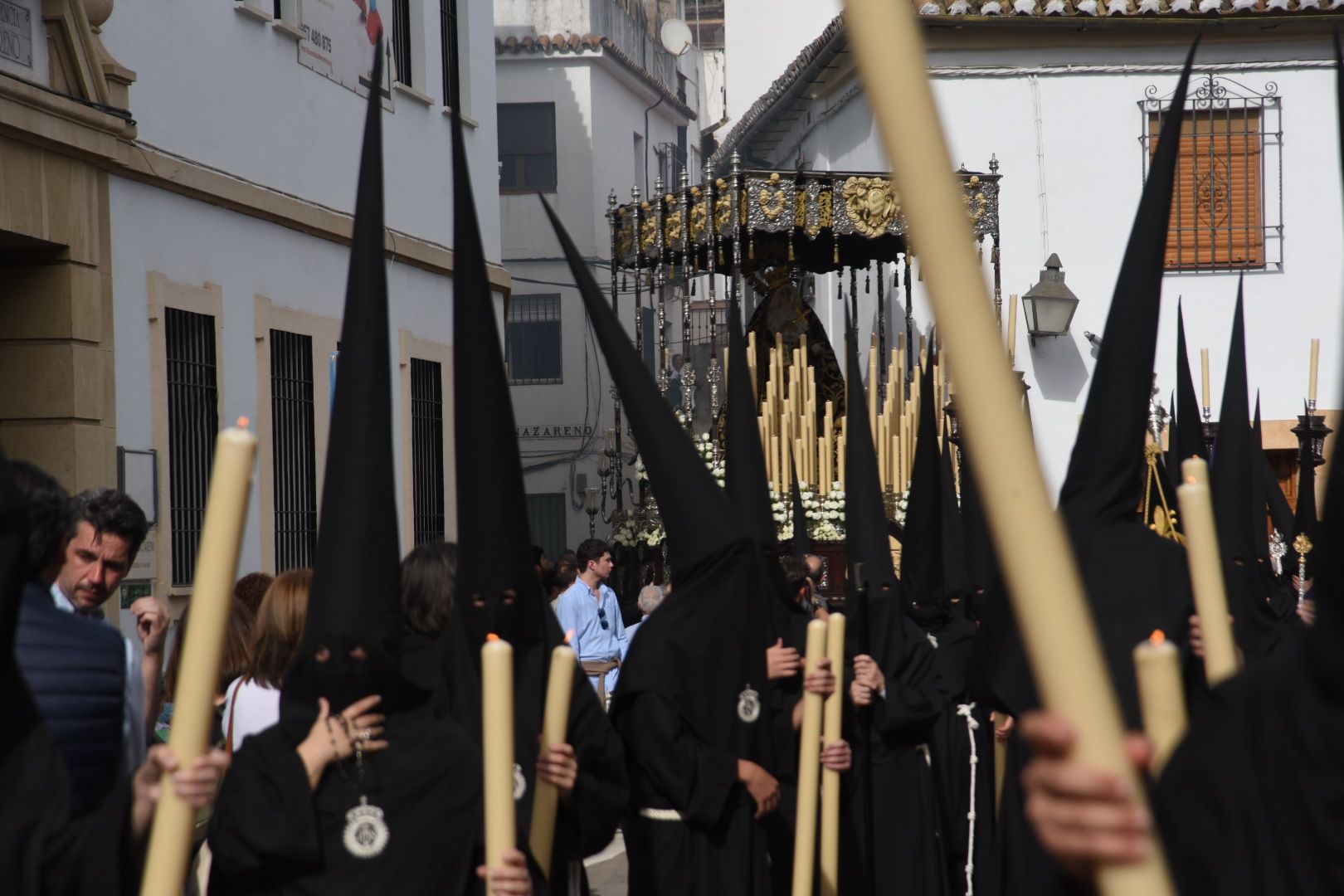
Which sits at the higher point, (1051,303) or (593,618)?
(1051,303)

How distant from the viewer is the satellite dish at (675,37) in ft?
112

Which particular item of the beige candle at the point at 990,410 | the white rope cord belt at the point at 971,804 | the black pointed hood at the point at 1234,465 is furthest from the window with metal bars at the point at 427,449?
the beige candle at the point at 990,410

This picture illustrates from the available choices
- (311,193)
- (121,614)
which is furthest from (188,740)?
(311,193)

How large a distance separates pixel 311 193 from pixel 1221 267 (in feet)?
30.1

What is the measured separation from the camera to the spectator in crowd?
7023 millimetres

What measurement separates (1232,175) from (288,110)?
953 centimetres

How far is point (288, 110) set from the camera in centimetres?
1428

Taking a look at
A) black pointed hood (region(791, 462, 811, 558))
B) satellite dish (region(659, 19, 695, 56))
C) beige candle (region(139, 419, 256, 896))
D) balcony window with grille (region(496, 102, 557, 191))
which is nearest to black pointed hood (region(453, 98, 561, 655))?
beige candle (region(139, 419, 256, 896))

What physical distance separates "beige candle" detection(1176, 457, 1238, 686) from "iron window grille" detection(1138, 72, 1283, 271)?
16.2 m

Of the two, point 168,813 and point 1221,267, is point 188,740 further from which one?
point 1221,267

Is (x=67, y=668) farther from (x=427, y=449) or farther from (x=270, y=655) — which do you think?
(x=427, y=449)

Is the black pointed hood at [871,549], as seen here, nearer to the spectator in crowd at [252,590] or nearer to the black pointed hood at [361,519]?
the spectator in crowd at [252,590]

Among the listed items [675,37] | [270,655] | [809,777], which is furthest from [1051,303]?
[675,37]

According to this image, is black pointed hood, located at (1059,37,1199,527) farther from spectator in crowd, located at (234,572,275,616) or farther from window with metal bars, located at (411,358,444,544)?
window with metal bars, located at (411,358,444,544)
